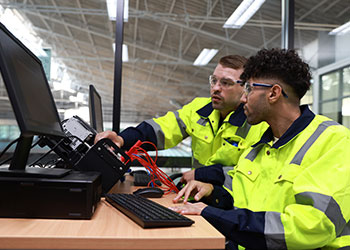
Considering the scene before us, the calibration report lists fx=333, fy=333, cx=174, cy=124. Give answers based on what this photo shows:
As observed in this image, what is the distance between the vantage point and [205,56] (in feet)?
21.6

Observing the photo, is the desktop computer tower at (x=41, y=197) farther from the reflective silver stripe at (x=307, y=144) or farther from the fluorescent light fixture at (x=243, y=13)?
the fluorescent light fixture at (x=243, y=13)

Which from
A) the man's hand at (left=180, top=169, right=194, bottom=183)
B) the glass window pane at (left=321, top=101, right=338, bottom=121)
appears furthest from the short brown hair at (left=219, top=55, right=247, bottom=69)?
the glass window pane at (left=321, top=101, right=338, bottom=121)

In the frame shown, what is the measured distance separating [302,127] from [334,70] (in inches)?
275

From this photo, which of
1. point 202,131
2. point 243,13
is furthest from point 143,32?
point 202,131

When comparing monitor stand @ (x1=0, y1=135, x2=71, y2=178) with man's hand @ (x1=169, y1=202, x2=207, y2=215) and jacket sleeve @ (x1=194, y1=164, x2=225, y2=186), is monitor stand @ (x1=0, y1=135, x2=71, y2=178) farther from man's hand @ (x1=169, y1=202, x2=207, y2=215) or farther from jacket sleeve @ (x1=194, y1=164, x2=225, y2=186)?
jacket sleeve @ (x1=194, y1=164, x2=225, y2=186)

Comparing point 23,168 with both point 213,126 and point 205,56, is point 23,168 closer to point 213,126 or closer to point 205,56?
point 213,126

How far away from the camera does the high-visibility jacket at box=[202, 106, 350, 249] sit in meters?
0.96

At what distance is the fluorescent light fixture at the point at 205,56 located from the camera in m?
6.32

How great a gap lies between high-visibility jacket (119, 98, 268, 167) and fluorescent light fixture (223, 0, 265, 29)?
2.49 metres

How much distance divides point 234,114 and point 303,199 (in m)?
0.99

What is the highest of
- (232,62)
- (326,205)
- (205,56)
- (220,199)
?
(205,56)

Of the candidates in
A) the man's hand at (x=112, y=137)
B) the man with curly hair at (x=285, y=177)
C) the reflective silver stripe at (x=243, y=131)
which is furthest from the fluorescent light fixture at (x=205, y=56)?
the man with curly hair at (x=285, y=177)

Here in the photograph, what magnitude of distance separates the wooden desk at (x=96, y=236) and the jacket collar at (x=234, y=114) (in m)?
1.08

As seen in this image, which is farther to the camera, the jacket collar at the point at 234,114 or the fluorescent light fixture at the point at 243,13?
the fluorescent light fixture at the point at 243,13
